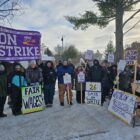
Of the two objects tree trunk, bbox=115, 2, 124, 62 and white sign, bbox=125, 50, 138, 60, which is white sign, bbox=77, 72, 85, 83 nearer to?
white sign, bbox=125, 50, 138, 60

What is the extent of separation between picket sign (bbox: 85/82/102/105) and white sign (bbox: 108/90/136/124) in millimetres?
1397

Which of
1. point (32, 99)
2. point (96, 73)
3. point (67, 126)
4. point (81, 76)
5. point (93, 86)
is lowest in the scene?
point (67, 126)

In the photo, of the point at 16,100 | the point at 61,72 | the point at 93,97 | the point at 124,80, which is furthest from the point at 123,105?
the point at 16,100

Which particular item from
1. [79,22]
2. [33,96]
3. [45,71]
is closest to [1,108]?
[33,96]

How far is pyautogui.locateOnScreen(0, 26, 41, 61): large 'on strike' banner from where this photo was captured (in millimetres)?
11516

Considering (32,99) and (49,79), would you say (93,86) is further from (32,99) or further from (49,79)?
(32,99)

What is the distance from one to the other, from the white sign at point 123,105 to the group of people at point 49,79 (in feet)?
4.48

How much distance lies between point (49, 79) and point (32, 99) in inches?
50.3

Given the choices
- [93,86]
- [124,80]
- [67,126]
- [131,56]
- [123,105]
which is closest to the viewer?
[67,126]

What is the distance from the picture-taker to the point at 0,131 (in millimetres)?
9594

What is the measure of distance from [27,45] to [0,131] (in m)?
4.00

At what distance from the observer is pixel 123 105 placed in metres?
10.8

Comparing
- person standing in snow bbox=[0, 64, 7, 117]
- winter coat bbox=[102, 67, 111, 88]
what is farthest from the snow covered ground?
winter coat bbox=[102, 67, 111, 88]

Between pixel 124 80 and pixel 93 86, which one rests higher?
pixel 124 80
